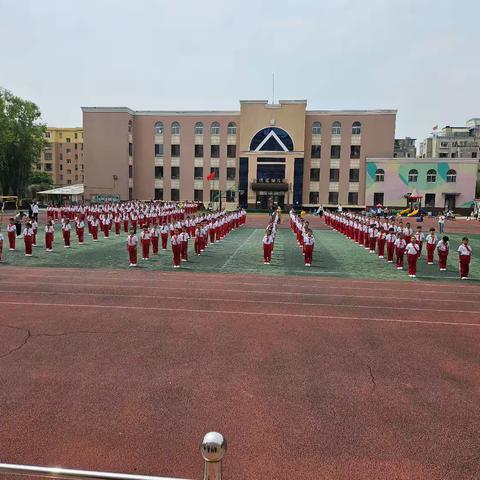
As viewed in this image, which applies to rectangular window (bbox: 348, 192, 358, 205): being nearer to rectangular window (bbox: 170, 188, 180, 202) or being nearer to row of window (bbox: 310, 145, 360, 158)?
row of window (bbox: 310, 145, 360, 158)

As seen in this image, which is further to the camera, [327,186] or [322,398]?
[327,186]

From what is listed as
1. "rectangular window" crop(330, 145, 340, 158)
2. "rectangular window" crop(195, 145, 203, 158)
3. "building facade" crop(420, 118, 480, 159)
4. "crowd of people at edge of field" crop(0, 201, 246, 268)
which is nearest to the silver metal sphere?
"crowd of people at edge of field" crop(0, 201, 246, 268)

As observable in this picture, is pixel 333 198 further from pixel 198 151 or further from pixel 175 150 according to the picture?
pixel 175 150

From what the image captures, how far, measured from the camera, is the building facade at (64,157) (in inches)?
3735

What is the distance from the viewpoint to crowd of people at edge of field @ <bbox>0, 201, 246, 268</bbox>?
1672 cm

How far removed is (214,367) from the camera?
6.77 meters

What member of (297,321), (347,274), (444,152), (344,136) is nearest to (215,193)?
(344,136)

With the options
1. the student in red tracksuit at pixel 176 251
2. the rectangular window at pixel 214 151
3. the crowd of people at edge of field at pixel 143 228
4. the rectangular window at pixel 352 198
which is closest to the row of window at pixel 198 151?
the rectangular window at pixel 214 151

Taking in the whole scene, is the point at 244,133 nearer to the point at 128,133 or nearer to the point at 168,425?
the point at 128,133

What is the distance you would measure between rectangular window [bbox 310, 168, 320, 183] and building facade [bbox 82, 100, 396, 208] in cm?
13

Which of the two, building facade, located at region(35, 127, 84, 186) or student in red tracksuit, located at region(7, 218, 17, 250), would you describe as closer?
student in red tracksuit, located at region(7, 218, 17, 250)

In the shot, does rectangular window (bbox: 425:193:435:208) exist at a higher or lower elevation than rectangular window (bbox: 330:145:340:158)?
lower

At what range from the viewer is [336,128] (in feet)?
177

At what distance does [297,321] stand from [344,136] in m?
48.2
